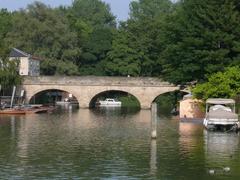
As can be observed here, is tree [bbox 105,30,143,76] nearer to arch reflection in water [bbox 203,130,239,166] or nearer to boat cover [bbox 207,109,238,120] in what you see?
boat cover [bbox 207,109,238,120]

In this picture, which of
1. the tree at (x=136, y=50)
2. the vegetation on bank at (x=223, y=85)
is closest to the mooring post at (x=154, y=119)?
the vegetation on bank at (x=223, y=85)

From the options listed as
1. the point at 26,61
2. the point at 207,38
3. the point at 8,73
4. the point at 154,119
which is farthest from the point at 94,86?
the point at 154,119

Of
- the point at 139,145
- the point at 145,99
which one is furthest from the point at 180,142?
the point at 145,99

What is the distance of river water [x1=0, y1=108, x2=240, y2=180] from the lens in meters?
30.7

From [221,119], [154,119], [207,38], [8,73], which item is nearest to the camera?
[154,119]

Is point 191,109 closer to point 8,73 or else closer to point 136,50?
point 8,73

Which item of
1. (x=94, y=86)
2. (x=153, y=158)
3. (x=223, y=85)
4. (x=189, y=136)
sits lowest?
(x=153, y=158)

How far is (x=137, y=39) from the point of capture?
117 meters

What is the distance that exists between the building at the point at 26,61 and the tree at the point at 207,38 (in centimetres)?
4330

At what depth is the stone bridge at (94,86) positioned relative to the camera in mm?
99062

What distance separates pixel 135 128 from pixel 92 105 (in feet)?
160

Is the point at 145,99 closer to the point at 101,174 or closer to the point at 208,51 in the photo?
the point at 208,51

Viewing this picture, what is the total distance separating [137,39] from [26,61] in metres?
18.3

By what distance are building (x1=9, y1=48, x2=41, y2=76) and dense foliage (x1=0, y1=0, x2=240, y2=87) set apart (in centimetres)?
127
